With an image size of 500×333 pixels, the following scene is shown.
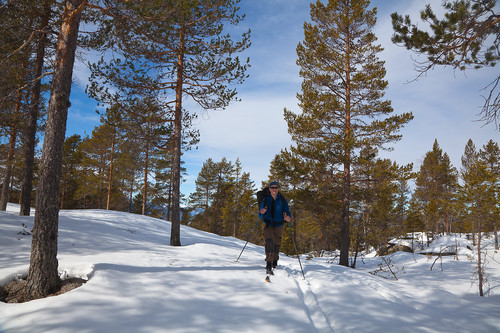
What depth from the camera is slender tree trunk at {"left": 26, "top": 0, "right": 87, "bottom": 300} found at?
3730 mm

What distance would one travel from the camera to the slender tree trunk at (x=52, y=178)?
3.73 metres

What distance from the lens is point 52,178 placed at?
394 centimetres

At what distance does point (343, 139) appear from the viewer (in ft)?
36.2

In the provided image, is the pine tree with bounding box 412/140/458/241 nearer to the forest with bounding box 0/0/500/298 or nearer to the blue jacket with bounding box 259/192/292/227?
the forest with bounding box 0/0/500/298

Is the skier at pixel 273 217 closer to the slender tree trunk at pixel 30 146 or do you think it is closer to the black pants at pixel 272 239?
the black pants at pixel 272 239

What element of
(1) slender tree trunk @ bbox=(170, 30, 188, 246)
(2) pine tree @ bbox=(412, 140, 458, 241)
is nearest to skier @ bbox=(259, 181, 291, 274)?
(1) slender tree trunk @ bbox=(170, 30, 188, 246)

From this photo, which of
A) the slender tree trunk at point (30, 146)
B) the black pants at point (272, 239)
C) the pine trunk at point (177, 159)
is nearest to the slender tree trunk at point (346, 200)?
the black pants at point (272, 239)

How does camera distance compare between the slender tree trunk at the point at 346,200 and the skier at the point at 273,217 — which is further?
the slender tree trunk at the point at 346,200

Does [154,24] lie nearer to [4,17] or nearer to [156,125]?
[4,17]

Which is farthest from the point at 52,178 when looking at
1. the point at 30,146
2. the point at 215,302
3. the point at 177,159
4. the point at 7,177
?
the point at 7,177

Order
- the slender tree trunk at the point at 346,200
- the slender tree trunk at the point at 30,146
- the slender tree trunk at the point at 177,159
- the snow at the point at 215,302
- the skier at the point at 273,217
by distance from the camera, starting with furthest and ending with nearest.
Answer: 1. the slender tree trunk at the point at 346,200
2. the slender tree trunk at the point at 177,159
3. the slender tree trunk at the point at 30,146
4. the skier at the point at 273,217
5. the snow at the point at 215,302

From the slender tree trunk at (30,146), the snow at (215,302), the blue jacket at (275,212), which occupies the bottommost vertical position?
the snow at (215,302)

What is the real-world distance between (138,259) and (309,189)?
31.2 feet

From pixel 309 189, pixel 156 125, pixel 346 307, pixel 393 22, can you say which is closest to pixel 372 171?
pixel 309 189
